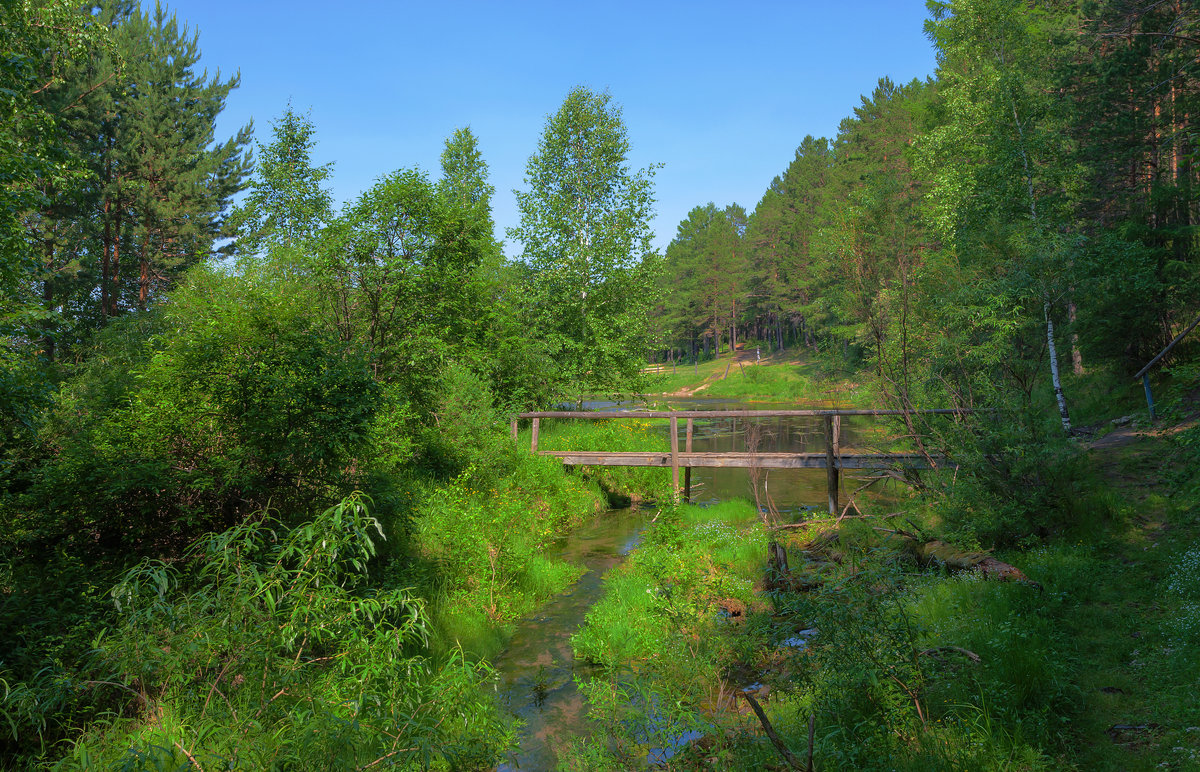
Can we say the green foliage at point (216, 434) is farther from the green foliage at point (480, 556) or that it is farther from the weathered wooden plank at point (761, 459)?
the weathered wooden plank at point (761, 459)

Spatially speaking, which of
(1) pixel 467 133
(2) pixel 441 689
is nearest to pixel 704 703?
(2) pixel 441 689

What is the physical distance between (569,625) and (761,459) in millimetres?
7114

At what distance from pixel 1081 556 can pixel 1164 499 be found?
2.43m

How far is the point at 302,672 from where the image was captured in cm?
464

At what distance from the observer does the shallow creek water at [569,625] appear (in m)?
6.60

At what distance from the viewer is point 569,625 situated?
9.61 meters

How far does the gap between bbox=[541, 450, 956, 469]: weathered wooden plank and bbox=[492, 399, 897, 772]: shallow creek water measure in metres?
1.27

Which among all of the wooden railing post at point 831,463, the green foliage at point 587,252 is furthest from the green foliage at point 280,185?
the wooden railing post at point 831,463

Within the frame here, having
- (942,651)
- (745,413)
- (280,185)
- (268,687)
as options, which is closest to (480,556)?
(268,687)

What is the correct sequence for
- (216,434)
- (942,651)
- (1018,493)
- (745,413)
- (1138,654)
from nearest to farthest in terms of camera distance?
(1138,654), (942,651), (216,434), (1018,493), (745,413)

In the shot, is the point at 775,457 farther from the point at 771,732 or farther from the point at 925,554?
the point at 771,732

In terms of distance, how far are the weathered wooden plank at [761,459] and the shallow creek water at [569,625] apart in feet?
4.17

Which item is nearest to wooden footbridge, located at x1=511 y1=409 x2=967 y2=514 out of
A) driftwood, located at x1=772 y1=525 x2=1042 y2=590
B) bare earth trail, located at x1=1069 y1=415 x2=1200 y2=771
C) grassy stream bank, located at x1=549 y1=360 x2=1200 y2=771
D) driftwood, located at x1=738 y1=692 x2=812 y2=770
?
driftwood, located at x1=772 y1=525 x2=1042 y2=590

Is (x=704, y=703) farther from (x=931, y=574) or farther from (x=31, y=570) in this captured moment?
(x=31, y=570)
